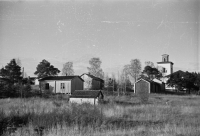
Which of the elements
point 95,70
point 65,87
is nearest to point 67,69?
point 95,70

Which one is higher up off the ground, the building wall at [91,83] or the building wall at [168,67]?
the building wall at [168,67]

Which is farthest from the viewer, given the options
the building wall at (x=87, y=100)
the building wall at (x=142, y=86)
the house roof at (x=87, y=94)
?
the building wall at (x=142, y=86)

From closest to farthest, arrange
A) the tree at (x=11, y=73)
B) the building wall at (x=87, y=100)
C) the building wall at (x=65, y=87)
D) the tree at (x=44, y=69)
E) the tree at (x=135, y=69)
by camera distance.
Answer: the building wall at (x=87, y=100) → the building wall at (x=65, y=87) → the tree at (x=11, y=73) → the tree at (x=44, y=69) → the tree at (x=135, y=69)

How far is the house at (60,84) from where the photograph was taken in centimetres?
3045

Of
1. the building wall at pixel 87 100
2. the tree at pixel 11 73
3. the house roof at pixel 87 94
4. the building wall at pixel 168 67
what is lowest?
the building wall at pixel 87 100

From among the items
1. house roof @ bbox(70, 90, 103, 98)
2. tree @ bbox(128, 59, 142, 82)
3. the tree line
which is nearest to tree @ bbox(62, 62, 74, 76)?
the tree line

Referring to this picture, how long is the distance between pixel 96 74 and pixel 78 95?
30.4 m

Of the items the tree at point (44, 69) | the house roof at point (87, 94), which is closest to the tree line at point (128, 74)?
the tree at point (44, 69)

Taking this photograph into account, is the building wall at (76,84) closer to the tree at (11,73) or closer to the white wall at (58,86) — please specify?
the white wall at (58,86)

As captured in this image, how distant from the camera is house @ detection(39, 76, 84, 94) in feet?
99.9

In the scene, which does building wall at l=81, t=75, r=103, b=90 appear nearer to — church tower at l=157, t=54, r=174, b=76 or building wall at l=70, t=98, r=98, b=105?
building wall at l=70, t=98, r=98, b=105

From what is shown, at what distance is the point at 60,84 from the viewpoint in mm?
31000

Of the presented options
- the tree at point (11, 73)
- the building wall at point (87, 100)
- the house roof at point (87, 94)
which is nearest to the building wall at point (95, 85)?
the tree at point (11, 73)

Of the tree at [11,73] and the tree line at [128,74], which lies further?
the tree line at [128,74]
